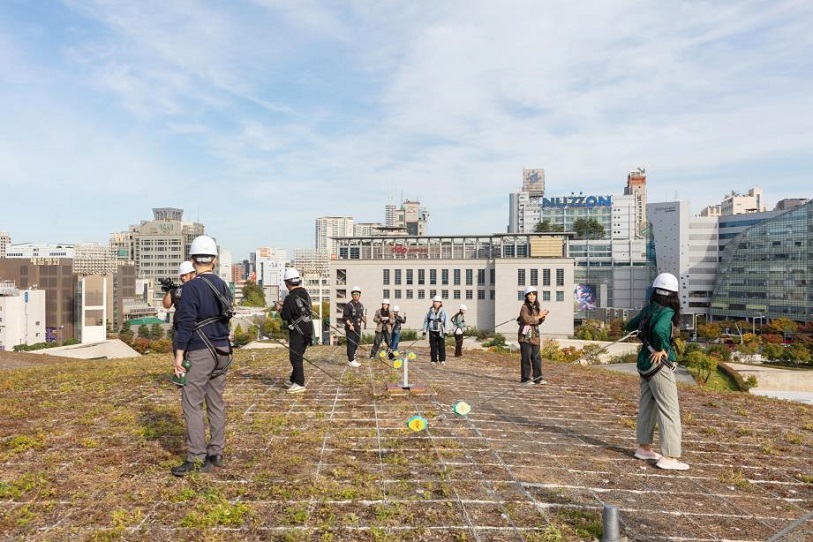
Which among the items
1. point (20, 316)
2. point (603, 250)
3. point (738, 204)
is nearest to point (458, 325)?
point (20, 316)

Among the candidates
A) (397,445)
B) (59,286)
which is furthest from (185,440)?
(59,286)

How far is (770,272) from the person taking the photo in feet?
321

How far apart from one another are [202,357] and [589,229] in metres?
135

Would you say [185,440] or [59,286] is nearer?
[185,440]

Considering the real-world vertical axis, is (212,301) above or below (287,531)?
above

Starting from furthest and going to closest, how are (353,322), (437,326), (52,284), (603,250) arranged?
(603,250)
(52,284)
(437,326)
(353,322)

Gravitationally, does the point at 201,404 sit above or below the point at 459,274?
below

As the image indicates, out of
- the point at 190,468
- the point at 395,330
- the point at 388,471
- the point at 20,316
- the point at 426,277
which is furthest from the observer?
the point at 20,316

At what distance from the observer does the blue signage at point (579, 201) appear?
142 m

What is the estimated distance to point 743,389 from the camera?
30.0 m

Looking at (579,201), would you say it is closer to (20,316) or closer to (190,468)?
(20,316)

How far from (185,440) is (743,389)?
32.6 metres

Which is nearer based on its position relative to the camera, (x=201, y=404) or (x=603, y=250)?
(x=201, y=404)

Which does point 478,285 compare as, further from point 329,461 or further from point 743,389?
point 329,461
